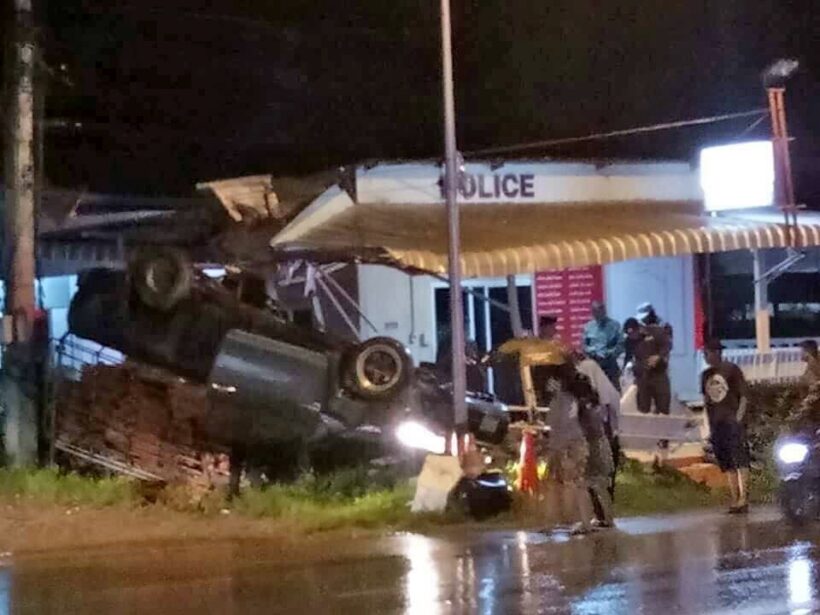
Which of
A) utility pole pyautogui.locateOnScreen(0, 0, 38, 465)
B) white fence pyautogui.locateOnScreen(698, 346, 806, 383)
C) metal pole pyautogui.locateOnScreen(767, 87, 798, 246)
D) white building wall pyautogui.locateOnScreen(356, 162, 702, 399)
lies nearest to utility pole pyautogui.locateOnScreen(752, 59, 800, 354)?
metal pole pyautogui.locateOnScreen(767, 87, 798, 246)

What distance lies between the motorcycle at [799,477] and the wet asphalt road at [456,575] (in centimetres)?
26

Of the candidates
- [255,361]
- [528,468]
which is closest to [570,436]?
[528,468]

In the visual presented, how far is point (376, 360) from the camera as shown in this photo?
14.9m

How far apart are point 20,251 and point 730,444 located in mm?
7768

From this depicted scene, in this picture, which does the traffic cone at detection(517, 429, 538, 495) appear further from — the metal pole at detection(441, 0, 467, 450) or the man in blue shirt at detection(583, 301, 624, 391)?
the man in blue shirt at detection(583, 301, 624, 391)

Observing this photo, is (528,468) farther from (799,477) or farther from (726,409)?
(799,477)

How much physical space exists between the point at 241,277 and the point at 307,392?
2055 mm

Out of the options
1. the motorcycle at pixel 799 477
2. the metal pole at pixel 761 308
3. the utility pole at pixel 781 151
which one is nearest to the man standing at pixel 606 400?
the motorcycle at pixel 799 477

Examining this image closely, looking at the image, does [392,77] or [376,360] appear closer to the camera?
[376,360]

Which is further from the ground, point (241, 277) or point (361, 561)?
point (241, 277)

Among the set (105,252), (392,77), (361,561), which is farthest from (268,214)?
(361,561)

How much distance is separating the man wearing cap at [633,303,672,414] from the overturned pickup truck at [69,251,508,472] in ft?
9.92

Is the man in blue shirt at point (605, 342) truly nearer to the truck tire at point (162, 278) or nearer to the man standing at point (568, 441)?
the man standing at point (568, 441)

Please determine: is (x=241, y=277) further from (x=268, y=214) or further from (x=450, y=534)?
(x=450, y=534)
